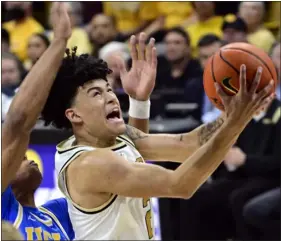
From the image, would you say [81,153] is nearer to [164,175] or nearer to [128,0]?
[164,175]

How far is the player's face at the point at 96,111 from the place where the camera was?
351cm

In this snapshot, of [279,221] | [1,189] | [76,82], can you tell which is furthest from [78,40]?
[1,189]

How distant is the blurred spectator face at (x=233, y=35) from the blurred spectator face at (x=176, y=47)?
461mm

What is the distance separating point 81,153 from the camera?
342 centimetres

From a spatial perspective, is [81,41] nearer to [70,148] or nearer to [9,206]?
[70,148]

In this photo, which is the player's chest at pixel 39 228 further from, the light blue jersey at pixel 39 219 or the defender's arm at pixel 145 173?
the defender's arm at pixel 145 173

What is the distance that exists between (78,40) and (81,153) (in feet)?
17.0

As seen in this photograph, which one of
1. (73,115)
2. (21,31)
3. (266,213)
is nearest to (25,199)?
(73,115)

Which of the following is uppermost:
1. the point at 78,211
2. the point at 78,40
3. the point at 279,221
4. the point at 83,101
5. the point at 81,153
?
the point at 78,40

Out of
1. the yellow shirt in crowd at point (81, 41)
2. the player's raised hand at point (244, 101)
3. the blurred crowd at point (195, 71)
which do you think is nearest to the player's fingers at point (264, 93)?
the player's raised hand at point (244, 101)

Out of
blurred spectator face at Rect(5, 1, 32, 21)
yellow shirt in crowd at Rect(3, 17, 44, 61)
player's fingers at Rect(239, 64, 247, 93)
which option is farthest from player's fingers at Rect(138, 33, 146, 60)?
blurred spectator face at Rect(5, 1, 32, 21)

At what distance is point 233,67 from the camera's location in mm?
3496

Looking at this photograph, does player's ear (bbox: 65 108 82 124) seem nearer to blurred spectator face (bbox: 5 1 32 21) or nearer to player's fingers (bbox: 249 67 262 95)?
player's fingers (bbox: 249 67 262 95)

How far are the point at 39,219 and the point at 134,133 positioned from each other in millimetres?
670
